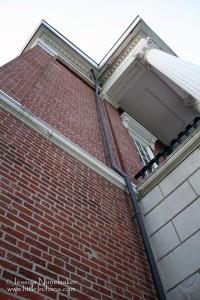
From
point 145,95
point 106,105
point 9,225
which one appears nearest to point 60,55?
point 106,105

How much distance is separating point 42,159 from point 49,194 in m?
0.73

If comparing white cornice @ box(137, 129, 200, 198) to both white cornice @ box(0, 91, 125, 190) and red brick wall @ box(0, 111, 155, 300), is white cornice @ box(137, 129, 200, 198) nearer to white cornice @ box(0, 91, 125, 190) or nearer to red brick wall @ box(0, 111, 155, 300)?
white cornice @ box(0, 91, 125, 190)

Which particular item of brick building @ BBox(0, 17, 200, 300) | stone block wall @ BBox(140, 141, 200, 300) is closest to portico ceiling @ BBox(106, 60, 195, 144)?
brick building @ BBox(0, 17, 200, 300)

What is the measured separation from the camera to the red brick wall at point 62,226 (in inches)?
122

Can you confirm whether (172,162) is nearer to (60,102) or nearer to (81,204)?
(81,204)

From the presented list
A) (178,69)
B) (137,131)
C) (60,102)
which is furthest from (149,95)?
(60,102)

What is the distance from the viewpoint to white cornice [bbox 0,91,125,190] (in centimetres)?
498

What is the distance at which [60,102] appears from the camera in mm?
7582

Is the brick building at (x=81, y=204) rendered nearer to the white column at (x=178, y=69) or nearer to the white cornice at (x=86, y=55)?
the white column at (x=178, y=69)

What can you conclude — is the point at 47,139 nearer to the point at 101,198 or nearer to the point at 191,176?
the point at 101,198

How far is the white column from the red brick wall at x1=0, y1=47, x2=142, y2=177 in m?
2.42

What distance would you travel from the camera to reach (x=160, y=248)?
486cm

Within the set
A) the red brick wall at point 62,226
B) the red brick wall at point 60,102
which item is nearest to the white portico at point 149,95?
the red brick wall at point 60,102

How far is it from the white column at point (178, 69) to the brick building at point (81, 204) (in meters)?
0.05
